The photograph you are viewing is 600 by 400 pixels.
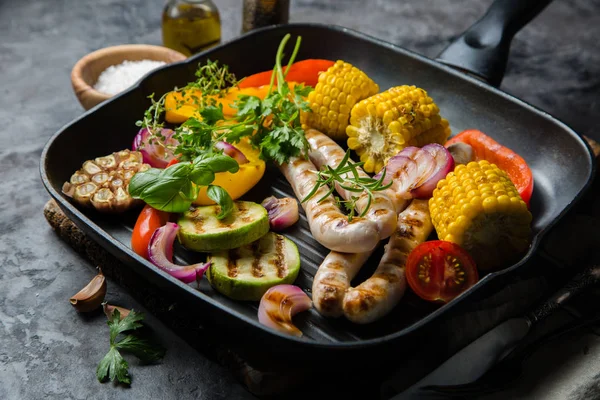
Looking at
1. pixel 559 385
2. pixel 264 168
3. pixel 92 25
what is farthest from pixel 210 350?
pixel 92 25

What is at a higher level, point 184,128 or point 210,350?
point 184,128

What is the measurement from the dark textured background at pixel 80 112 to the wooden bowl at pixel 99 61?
0.34 m

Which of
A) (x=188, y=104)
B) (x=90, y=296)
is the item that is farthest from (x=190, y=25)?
(x=90, y=296)

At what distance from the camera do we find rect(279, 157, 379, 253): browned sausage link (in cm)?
238

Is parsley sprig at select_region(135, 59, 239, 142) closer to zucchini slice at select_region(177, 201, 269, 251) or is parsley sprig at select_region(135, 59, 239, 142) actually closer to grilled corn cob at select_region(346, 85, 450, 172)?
zucchini slice at select_region(177, 201, 269, 251)

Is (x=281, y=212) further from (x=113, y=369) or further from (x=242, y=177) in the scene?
(x=113, y=369)

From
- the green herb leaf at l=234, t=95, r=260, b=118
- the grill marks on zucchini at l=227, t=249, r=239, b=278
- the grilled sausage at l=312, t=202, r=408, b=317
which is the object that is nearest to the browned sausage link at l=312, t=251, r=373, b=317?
the grilled sausage at l=312, t=202, r=408, b=317

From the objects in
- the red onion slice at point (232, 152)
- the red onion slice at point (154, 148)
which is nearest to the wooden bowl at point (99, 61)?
the red onion slice at point (154, 148)

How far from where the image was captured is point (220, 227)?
251cm

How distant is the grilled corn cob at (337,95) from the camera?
308 cm

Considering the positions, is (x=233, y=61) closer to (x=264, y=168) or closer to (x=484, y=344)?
(x=264, y=168)

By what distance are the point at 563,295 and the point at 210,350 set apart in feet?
4.28

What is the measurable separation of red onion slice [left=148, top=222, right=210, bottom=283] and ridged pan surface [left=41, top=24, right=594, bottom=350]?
0.26 ft

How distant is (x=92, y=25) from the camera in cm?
444
